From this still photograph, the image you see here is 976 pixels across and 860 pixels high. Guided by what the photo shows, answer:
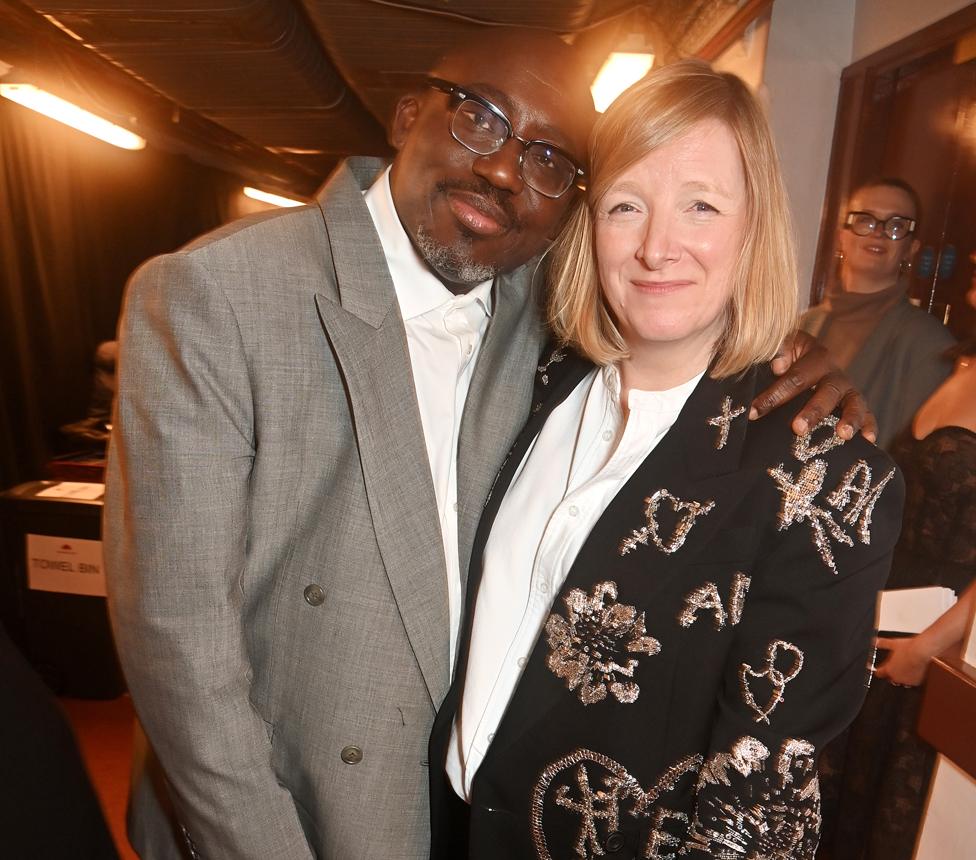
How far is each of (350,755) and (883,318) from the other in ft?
5.93

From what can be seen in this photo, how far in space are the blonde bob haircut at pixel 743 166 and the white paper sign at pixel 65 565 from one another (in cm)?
351

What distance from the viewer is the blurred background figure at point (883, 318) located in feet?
6.11

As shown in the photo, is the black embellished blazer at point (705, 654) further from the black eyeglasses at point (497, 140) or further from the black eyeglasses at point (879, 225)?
the black eyeglasses at point (879, 225)

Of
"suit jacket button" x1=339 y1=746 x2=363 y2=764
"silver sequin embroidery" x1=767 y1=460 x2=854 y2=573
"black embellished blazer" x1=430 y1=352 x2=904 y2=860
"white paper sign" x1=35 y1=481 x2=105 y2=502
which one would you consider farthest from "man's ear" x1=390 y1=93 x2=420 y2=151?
"white paper sign" x1=35 y1=481 x2=105 y2=502

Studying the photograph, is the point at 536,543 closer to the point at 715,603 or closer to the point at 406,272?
the point at 715,603

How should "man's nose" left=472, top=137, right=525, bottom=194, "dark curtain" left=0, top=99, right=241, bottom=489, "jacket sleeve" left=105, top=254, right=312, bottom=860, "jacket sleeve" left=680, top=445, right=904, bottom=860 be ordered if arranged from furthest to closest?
"dark curtain" left=0, top=99, right=241, bottom=489 → "man's nose" left=472, top=137, right=525, bottom=194 → "jacket sleeve" left=105, top=254, right=312, bottom=860 → "jacket sleeve" left=680, top=445, right=904, bottom=860

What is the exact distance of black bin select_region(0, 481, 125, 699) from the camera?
3.82 m

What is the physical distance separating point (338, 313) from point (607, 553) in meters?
0.66

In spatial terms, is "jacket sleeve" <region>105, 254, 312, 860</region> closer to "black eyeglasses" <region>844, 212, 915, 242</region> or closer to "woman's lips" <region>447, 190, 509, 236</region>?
"woman's lips" <region>447, 190, 509, 236</region>

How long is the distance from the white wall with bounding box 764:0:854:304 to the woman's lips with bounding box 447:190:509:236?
1395 mm

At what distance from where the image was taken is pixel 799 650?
3.67 ft

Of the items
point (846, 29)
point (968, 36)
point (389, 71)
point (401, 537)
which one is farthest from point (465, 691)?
point (389, 71)

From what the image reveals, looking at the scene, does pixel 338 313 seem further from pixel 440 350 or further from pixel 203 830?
pixel 203 830

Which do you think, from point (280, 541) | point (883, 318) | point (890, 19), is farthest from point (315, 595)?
point (890, 19)
